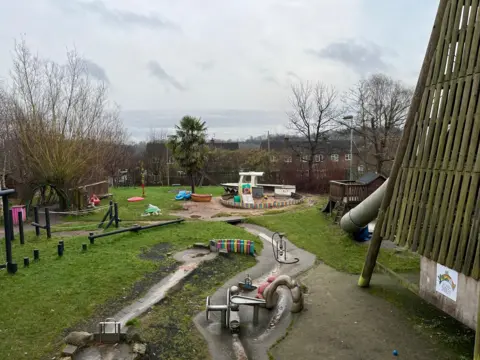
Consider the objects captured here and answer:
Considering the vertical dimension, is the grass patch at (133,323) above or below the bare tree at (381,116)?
below

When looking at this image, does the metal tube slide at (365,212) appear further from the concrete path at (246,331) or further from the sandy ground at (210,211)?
the sandy ground at (210,211)

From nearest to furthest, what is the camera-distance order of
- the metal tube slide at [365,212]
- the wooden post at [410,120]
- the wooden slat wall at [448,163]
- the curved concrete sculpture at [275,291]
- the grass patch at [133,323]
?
the wooden slat wall at [448,163]
the grass patch at [133,323]
the wooden post at [410,120]
the curved concrete sculpture at [275,291]
the metal tube slide at [365,212]

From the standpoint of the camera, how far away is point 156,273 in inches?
488

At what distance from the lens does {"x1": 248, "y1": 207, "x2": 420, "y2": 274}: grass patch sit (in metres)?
13.8

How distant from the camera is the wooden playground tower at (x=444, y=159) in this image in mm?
7516

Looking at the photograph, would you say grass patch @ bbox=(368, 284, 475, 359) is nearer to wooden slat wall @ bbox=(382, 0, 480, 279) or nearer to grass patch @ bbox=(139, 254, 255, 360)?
wooden slat wall @ bbox=(382, 0, 480, 279)

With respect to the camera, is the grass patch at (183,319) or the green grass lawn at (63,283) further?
the green grass lawn at (63,283)

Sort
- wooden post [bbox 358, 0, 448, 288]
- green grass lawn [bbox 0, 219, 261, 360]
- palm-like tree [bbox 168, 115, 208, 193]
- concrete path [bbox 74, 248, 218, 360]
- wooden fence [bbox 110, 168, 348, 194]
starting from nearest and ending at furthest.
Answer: concrete path [bbox 74, 248, 218, 360]
green grass lawn [bbox 0, 219, 261, 360]
wooden post [bbox 358, 0, 448, 288]
palm-like tree [bbox 168, 115, 208, 193]
wooden fence [bbox 110, 168, 348, 194]

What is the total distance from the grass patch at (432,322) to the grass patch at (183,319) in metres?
4.79

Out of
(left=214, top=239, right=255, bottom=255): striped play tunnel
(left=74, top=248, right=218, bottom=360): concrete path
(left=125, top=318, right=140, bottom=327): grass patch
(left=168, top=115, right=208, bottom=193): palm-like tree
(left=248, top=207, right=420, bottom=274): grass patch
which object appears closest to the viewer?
(left=74, top=248, right=218, bottom=360): concrete path

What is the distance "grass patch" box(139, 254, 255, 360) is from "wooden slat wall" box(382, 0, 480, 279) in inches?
210

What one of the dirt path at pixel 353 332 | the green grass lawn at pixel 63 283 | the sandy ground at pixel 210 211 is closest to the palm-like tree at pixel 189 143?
the sandy ground at pixel 210 211

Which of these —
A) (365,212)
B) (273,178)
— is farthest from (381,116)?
(365,212)

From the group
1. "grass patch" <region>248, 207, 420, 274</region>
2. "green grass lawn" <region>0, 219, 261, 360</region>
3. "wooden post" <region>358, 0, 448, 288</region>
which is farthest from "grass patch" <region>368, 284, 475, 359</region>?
"green grass lawn" <region>0, 219, 261, 360</region>
